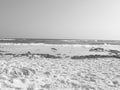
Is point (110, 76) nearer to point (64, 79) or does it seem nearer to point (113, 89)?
point (113, 89)

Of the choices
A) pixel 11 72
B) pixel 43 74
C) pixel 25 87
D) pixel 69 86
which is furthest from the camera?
pixel 43 74

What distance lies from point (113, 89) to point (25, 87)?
2355 mm

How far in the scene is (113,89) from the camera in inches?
135

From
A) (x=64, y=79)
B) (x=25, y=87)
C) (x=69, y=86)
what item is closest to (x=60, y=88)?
(x=69, y=86)

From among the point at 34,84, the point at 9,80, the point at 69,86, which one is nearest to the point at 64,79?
the point at 69,86

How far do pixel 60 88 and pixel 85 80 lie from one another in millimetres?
1006

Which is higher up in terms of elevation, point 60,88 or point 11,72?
point 11,72

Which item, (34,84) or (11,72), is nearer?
(34,84)

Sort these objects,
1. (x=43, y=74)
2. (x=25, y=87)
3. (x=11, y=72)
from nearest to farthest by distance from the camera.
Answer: (x=25, y=87)
(x=11, y=72)
(x=43, y=74)

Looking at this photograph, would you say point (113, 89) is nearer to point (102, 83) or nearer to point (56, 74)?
point (102, 83)

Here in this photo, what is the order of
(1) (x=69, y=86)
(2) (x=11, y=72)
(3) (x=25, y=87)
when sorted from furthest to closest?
(2) (x=11, y=72) → (1) (x=69, y=86) → (3) (x=25, y=87)

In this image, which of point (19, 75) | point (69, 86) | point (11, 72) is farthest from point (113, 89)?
point (11, 72)

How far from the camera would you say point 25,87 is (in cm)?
330

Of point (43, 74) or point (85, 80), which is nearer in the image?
point (85, 80)
